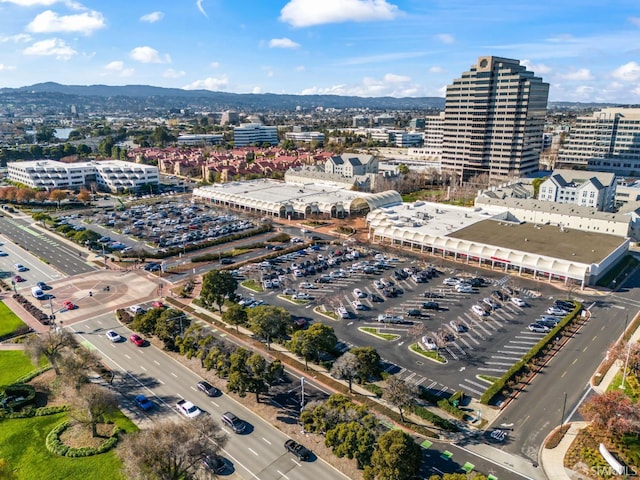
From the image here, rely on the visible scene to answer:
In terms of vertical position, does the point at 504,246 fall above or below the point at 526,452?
above

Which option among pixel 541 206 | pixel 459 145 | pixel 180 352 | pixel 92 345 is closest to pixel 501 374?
pixel 180 352

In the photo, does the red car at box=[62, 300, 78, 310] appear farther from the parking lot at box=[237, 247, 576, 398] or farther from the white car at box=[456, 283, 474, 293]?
the white car at box=[456, 283, 474, 293]

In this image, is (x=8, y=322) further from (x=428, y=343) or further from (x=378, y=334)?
(x=428, y=343)

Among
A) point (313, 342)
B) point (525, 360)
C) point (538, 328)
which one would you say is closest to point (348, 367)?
point (313, 342)

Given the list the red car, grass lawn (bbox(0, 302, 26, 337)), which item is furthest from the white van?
the red car

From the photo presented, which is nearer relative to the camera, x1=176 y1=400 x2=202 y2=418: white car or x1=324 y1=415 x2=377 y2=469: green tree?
x1=324 y1=415 x2=377 y2=469: green tree

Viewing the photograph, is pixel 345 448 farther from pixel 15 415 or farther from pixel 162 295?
pixel 162 295

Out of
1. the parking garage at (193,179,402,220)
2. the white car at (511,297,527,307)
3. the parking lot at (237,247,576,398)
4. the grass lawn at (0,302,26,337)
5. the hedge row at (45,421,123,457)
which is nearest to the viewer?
the hedge row at (45,421,123,457)
